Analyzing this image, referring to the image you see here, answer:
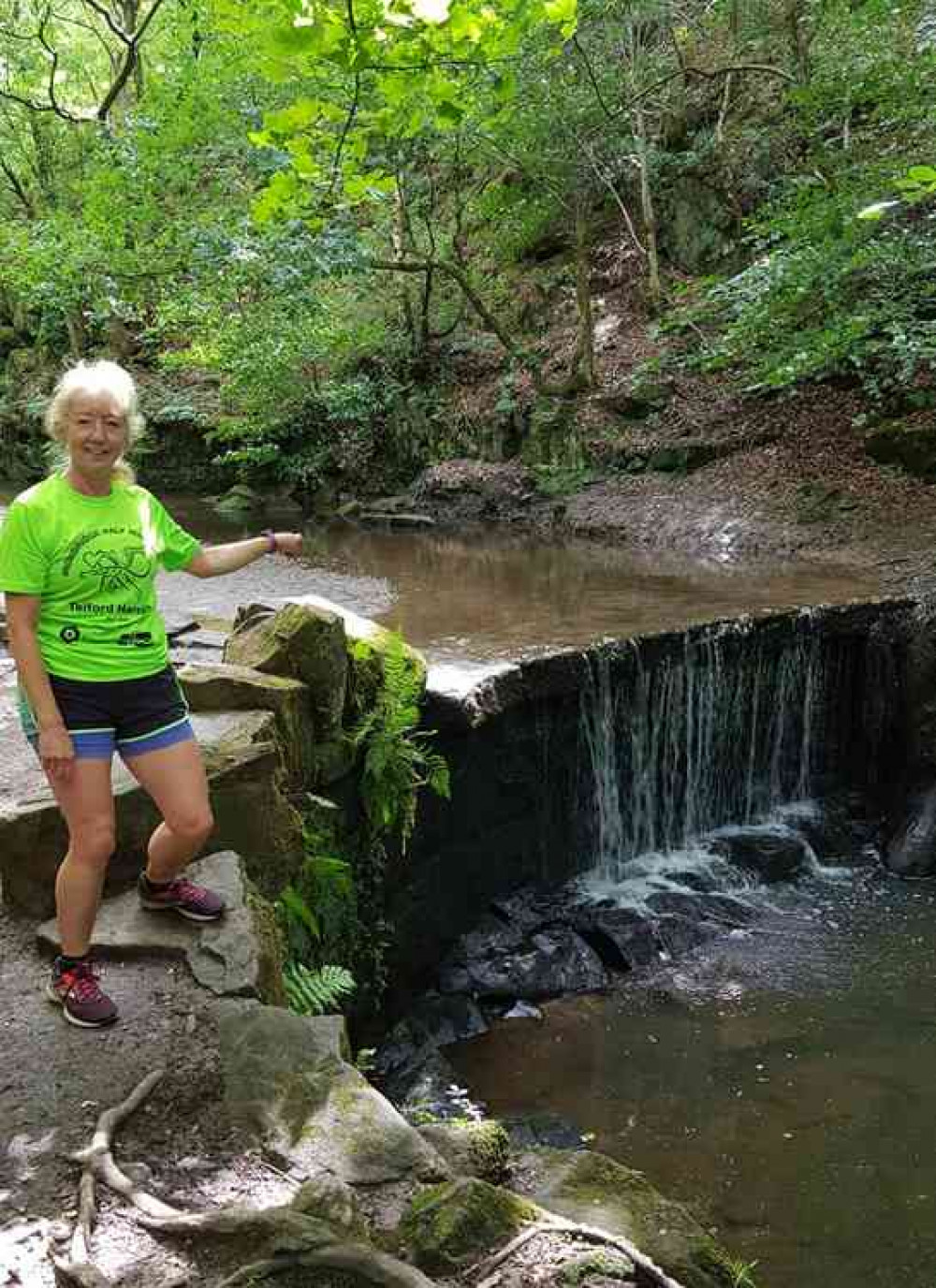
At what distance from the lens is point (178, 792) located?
11.8 ft

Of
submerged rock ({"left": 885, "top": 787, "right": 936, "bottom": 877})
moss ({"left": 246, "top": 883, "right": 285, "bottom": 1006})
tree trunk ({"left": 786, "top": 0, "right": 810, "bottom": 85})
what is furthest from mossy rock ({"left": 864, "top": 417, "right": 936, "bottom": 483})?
moss ({"left": 246, "top": 883, "right": 285, "bottom": 1006})

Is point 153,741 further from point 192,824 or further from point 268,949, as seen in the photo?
point 268,949

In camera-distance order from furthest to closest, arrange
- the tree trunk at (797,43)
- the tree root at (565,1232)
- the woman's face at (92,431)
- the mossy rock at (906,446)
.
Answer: the tree trunk at (797,43) → the mossy rock at (906,446) → the woman's face at (92,431) → the tree root at (565,1232)

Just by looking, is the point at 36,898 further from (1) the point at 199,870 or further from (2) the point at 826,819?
(2) the point at 826,819

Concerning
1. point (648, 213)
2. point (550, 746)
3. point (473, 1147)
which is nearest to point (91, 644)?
point (473, 1147)

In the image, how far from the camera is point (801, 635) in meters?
9.66

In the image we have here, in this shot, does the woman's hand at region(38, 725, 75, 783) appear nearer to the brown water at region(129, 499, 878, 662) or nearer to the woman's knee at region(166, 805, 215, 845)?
the woman's knee at region(166, 805, 215, 845)

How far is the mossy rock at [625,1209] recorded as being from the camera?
10.4 ft

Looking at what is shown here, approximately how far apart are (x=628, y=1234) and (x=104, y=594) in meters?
2.42

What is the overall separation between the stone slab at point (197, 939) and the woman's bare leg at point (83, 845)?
37 cm

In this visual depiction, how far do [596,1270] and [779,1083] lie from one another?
3.60 metres

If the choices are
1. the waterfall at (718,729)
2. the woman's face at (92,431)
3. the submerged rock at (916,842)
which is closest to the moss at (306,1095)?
the woman's face at (92,431)

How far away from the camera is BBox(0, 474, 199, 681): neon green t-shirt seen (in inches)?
127

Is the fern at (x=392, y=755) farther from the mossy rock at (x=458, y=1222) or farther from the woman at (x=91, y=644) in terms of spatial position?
the mossy rock at (x=458, y=1222)
